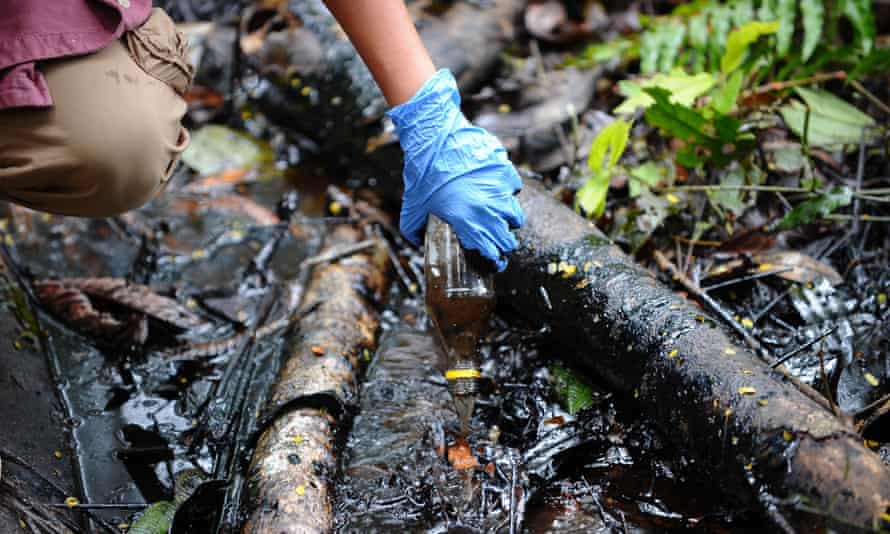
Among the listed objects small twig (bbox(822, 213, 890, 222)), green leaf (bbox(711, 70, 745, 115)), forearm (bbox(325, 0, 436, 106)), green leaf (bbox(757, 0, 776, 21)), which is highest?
forearm (bbox(325, 0, 436, 106))

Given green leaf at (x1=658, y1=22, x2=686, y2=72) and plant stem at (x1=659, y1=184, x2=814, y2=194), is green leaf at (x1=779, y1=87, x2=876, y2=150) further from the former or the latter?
green leaf at (x1=658, y1=22, x2=686, y2=72)

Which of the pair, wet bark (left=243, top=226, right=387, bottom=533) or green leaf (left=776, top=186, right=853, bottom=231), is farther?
green leaf (left=776, top=186, right=853, bottom=231)

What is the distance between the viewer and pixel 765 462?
187 cm

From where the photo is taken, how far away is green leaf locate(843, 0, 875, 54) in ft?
11.4

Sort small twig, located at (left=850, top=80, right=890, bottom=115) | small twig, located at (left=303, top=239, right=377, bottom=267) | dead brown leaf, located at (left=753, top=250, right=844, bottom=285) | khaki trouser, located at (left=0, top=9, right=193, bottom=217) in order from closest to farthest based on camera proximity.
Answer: khaki trouser, located at (left=0, top=9, right=193, bottom=217)
dead brown leaf, located at (left=753, top=250, right=844, bottom=285)
small twig, located at (left=303, top=239, right=377, bottom=267)
small twig, located at (left=850, top=80, right=890, bottom=115)

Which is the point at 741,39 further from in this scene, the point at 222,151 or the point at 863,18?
the point at 222,151

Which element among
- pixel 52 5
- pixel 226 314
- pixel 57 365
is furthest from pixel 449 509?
pixel 52 5

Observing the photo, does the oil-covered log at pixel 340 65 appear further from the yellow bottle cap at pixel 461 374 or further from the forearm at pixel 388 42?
the yellow bottle cap at pixel 461 374

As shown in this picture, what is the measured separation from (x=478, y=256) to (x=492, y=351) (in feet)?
1.73

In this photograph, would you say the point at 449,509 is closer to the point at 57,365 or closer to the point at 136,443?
the point at 136,443

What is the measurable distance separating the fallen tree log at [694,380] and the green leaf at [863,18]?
5.66 feet

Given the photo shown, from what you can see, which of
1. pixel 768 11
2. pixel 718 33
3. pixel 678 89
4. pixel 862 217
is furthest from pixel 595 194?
pixel 768 11

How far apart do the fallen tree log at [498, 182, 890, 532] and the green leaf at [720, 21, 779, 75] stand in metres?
1.11

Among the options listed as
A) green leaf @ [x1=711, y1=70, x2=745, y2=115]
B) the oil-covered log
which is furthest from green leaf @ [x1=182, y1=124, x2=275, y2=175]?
green leaf @ [x1=711, y1=70, x2=745, y2=115]
